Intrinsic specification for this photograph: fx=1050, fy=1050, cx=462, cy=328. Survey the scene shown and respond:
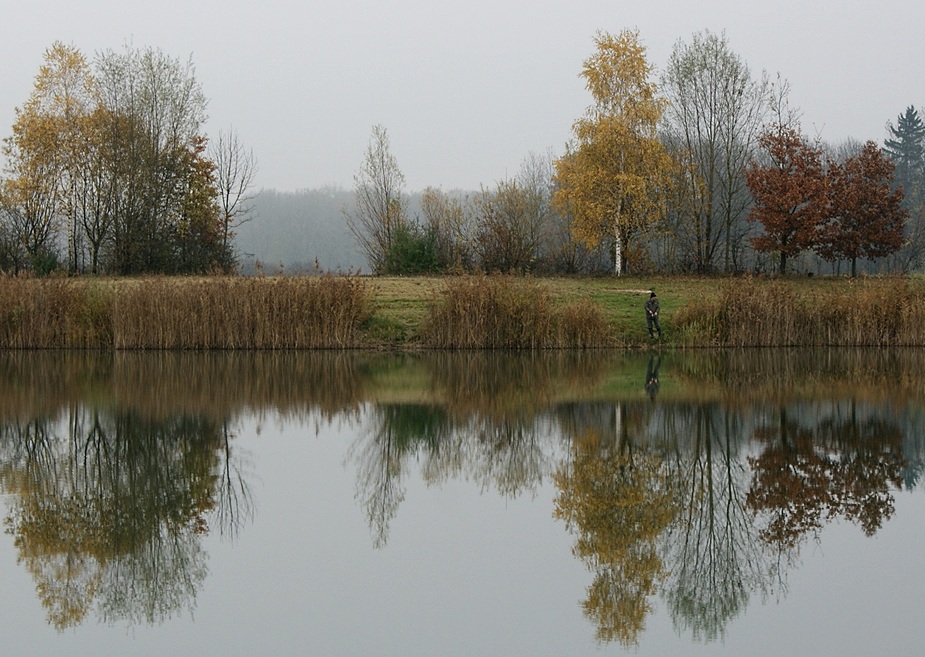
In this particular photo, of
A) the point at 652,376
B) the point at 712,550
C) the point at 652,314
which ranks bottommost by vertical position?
the point at 712,550

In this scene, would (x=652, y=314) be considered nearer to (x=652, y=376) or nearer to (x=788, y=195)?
(x=652, y=376)

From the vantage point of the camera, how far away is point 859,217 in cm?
3903

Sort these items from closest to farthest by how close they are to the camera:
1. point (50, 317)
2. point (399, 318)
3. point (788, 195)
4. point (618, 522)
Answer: point (618, 522) < point (50, 317) < point (399, 318) < point (788, 195)

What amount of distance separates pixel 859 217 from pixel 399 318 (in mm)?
20259

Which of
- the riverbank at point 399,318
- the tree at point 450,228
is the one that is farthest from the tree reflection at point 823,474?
the tree at point 450,228

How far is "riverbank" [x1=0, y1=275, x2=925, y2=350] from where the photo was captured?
26062mm

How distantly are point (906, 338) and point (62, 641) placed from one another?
2524 centimetres

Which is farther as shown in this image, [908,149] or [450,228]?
[908,149]

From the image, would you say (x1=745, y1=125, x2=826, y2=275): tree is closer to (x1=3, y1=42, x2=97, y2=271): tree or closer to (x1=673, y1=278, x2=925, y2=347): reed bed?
(x1=673, y1=278, x2=925, y2=347): reed bed

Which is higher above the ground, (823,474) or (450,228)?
(450,228)

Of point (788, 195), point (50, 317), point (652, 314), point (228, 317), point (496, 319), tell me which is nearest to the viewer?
point (228, 317)

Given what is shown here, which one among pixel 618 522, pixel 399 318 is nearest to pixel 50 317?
pixel 399 318

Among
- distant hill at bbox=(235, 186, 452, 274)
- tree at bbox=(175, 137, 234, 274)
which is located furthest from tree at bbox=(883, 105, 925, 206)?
tree at bbox=(175, 137, 234, 274)

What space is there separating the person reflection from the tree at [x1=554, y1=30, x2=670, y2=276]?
50.5 ft
